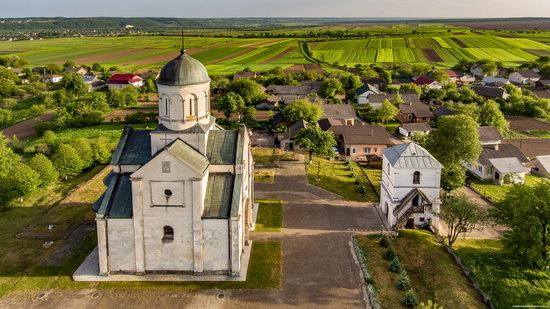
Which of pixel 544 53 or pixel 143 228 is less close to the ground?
pixel 544 53

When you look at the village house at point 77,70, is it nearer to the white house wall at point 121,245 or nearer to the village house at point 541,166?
the white house wall at point 121,245

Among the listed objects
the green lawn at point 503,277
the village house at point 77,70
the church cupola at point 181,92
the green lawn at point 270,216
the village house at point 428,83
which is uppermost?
the church cupola at point 181,92

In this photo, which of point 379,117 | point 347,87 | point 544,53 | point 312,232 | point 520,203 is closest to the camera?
point 520,203

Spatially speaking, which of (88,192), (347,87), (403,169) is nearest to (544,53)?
(347,87)

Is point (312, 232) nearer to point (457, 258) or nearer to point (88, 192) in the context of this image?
point (457, 258)

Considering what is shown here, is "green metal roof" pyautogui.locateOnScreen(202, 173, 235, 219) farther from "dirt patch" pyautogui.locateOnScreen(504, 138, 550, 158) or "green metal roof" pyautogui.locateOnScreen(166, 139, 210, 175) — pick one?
"dirt patch" pyautogui.locateOnScreen(504, 138, 550, 158)

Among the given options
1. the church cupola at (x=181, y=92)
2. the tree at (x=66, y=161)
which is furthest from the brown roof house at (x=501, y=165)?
the tree at (x=66, y=161)
